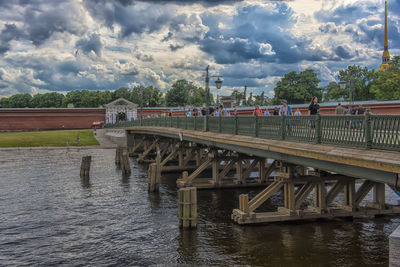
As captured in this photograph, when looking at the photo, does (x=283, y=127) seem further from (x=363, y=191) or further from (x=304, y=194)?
(x=363, y=191)

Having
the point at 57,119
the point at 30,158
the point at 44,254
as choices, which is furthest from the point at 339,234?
the point at 57,119

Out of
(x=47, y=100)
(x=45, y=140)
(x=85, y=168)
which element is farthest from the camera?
(x=47, y=100)

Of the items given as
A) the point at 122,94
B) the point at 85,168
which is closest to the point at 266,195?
the point at 85,168

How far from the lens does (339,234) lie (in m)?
14.3

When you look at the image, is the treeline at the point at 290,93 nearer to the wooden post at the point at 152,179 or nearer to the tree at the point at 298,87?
the tree at the point at 298,87

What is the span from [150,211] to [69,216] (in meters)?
3.55

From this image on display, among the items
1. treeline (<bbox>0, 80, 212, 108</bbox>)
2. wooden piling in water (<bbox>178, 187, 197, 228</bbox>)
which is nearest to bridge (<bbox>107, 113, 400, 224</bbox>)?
wooden piling in water (<bbox>178, 187, 197, 228</bbox>)

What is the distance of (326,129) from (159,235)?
7237 millimetres

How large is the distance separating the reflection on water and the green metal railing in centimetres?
353

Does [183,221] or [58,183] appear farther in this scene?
[58,183]

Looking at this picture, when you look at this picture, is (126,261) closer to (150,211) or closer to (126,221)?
(126,221)

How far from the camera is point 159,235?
14.9m

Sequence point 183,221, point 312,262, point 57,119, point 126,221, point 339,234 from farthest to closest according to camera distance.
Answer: point 57,119 < point 126,221 < point 183,221 < point 339,234 < point 312,262

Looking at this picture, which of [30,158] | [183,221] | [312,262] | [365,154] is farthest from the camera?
[30,158]
